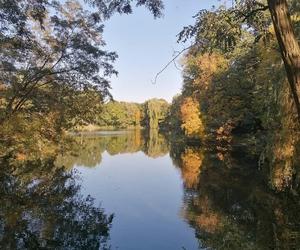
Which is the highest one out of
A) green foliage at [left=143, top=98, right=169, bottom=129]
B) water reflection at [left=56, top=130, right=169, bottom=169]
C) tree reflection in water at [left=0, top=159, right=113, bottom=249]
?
green foliage at [left=143, top=98, right=169, bottom=129]

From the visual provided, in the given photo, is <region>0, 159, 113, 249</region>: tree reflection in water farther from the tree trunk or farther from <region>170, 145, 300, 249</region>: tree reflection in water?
the tree trunk

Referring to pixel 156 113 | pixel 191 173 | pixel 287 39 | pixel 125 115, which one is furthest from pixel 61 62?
pixel 125 115

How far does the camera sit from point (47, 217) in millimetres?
11078

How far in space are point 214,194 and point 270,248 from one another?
685 cm

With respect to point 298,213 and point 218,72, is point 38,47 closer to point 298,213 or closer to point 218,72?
point 298,213

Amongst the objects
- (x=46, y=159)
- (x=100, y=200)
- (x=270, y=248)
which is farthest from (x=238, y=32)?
(x=46, y=159)

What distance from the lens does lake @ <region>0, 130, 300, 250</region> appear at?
371 inches

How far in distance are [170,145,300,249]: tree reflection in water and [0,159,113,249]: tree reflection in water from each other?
2795 mm

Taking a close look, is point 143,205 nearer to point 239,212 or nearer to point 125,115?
point 239,212

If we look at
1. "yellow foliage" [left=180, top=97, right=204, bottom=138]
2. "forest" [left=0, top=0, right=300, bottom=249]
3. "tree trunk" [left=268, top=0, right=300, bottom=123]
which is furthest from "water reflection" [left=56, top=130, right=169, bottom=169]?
"tree trunk" [left=268, top=0, right=300, bottom=123]

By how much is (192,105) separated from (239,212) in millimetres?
33410

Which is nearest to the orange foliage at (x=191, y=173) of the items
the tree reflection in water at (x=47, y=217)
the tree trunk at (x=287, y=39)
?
the tree reflection in water at (x=47, y=217)

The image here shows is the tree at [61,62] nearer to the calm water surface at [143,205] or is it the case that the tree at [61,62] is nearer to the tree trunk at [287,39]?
the calm water surface at [143,205]

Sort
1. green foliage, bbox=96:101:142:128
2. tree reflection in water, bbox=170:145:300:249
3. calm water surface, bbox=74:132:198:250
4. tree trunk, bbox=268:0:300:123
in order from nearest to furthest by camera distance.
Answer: tree trunk, bbox=268:0:300:123
tree reflection in water, bbox=170:145:300:249
calm water surface, bbox=74:132:198:250
green foliage, bbox=96:101:142:128
